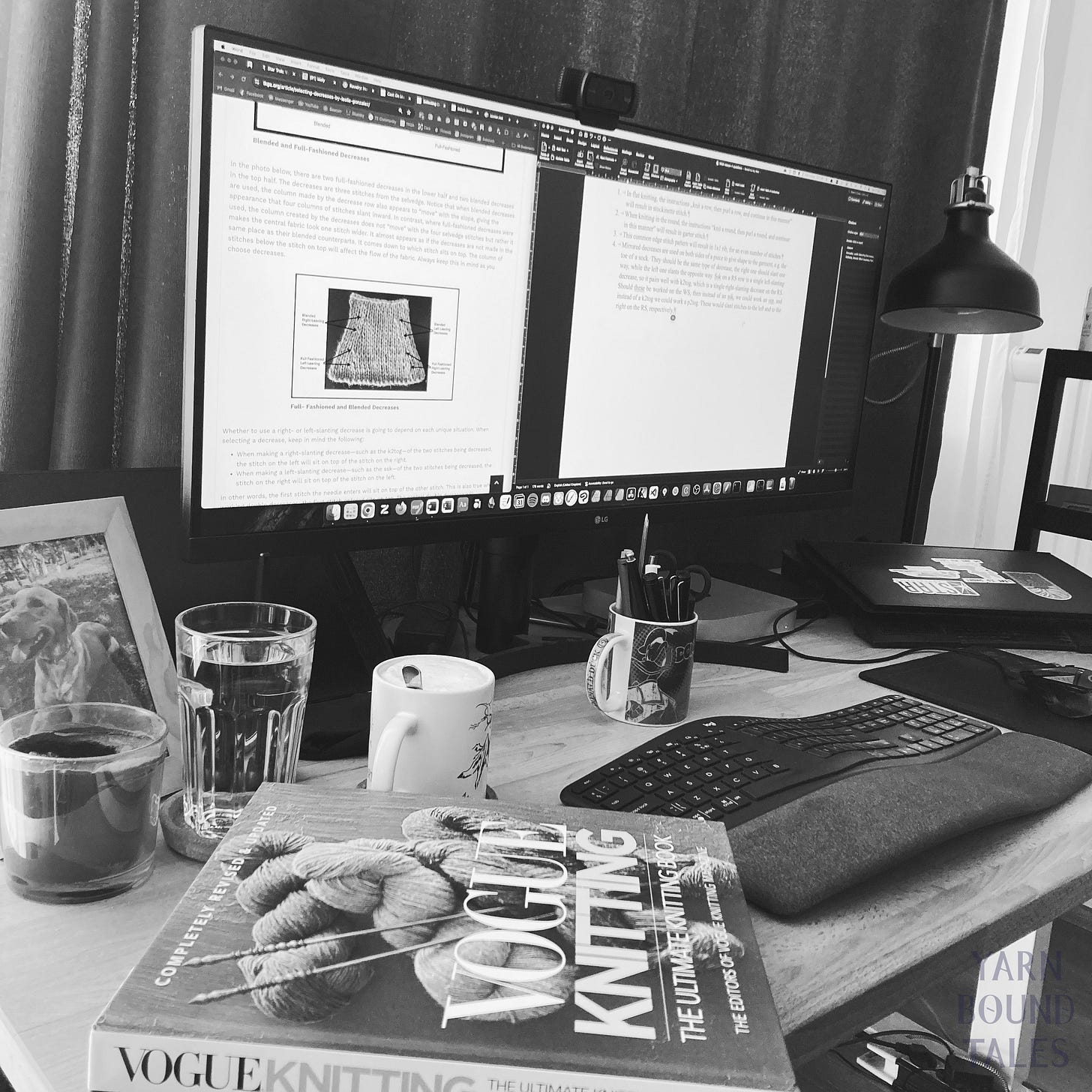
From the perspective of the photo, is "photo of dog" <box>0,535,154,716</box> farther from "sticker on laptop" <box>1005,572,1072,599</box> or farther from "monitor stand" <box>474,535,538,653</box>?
"sticker on laptop" <box>1005,572,1072,599</box>

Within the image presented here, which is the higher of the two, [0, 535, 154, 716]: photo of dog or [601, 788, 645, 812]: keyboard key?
[0, 535, 154, 716]: photo of dog

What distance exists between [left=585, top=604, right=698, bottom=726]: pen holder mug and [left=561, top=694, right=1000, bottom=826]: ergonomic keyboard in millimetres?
41

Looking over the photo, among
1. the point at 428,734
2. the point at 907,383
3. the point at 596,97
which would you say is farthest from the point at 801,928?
the point at 907,383

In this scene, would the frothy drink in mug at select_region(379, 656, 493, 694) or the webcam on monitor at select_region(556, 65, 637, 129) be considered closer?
the frothy drink in mug at select_region(379, 656, 493, 694)

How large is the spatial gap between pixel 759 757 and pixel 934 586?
0.50 m

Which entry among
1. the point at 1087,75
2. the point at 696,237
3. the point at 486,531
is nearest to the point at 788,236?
the point at 696,237

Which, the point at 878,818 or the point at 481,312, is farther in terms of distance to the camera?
the point at 481,312

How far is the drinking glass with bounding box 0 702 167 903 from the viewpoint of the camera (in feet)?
1.57

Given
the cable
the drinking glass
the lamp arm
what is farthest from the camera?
the cable

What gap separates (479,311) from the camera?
80cm

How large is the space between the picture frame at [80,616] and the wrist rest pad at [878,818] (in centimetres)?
34

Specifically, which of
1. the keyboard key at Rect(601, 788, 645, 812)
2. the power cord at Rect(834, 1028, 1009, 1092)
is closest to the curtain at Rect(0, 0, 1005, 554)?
the keyboard key at Rect(601, 788, 645, 812)

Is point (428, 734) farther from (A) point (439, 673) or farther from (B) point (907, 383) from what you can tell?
(B) point (907, 383)

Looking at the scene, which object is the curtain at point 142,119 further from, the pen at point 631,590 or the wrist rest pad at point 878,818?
the wrist rest pad at point 878,818
